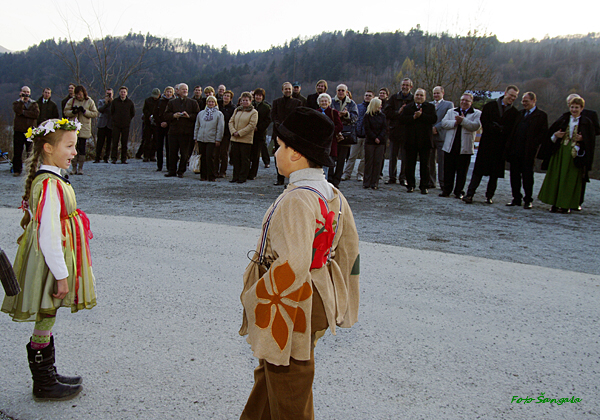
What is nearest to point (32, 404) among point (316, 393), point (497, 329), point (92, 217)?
point (316, 393)

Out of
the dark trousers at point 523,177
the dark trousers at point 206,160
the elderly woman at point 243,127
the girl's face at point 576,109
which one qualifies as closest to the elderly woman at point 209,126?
the dark trousers at point 206,160

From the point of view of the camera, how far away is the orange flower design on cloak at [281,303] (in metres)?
1.70

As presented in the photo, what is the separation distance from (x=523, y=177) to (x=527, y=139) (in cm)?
75

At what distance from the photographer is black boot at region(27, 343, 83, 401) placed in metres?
→ 2.36

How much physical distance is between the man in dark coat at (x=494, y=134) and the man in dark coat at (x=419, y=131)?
1.05 metres

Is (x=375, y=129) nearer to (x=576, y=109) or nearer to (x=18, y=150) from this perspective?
(x=576, y=109)

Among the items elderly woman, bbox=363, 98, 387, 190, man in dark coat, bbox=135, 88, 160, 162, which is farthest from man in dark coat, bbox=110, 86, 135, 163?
elderly woman, bbox=363, 98, 387, 190

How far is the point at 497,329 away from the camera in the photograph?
11.3ft

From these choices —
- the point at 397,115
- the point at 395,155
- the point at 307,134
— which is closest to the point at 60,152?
the point at 307,134

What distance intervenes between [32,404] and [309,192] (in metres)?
1.84

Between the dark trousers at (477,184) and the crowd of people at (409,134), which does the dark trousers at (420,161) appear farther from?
the dark trousers at (477,184)

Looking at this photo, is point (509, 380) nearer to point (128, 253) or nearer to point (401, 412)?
point (401, 412)

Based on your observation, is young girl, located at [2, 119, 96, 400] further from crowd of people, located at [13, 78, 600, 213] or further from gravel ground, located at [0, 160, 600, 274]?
crowd of people, located at [13, 78, 600, 213]

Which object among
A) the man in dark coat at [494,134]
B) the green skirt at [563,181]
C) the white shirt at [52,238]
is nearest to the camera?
the white shirt at [52,238]
